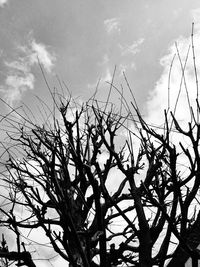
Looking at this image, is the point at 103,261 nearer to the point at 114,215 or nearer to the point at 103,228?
the point at 103,228

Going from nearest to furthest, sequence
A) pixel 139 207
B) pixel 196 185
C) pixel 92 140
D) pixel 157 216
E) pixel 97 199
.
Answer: pixel 97 199 < pixel 196 185 < pixel 139 207 < pixel 157 216 < pixel 92 140

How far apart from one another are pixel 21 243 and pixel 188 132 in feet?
7.53

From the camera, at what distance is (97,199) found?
1865mm

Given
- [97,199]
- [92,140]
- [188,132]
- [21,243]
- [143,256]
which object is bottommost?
[143,256]

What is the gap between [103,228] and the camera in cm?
199

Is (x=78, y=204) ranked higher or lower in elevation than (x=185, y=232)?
higher

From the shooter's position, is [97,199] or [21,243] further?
[21,243]

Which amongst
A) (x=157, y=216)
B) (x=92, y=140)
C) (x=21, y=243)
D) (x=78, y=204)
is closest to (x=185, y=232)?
(x=157, y=216)

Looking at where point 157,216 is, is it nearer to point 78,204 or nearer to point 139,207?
point 139,207

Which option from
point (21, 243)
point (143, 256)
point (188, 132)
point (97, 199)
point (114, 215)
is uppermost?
point (114, 215)

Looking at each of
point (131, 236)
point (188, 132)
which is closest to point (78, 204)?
point (131, 236)

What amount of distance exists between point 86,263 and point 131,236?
4309mm

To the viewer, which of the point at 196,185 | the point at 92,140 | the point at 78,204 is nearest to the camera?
the point at 196,185

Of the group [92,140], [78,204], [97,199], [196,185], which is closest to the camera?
[97,199]
